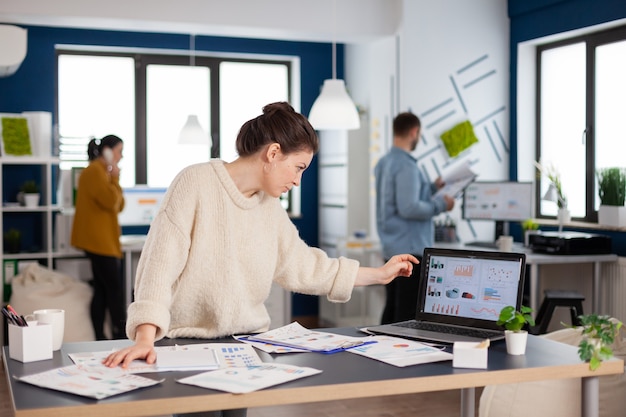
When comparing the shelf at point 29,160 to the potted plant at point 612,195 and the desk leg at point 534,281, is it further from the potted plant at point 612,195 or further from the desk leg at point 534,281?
the potted plant at point 612,195

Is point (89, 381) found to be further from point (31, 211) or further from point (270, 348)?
point (31, 211)

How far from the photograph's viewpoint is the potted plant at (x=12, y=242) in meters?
6.42

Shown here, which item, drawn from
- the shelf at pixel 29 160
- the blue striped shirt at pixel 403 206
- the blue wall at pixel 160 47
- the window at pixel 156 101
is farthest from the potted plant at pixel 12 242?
the blue striped shirt at pixel 403 206

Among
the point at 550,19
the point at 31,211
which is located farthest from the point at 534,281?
the point at 31,211

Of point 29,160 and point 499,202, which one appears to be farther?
point 29,160

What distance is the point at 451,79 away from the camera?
6430 millimetres

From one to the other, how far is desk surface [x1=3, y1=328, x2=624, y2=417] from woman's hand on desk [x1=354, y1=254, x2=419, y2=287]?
411mm

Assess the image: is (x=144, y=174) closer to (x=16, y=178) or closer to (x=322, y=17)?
(x=16, y=178)

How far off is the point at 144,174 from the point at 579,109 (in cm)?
358

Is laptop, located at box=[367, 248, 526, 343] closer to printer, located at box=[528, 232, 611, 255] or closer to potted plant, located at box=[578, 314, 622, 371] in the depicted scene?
potted plant, located at box=[578, 314, 622, 371]

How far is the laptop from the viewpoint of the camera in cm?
264

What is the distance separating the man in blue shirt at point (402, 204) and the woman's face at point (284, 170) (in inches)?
110

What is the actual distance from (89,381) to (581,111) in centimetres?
495

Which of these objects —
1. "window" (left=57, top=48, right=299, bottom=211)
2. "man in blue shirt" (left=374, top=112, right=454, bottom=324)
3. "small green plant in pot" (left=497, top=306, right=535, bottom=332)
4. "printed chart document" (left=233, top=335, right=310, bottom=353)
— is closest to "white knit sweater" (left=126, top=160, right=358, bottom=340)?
"printed chart document" (left=233, top=335, right=310, bottom=353)
